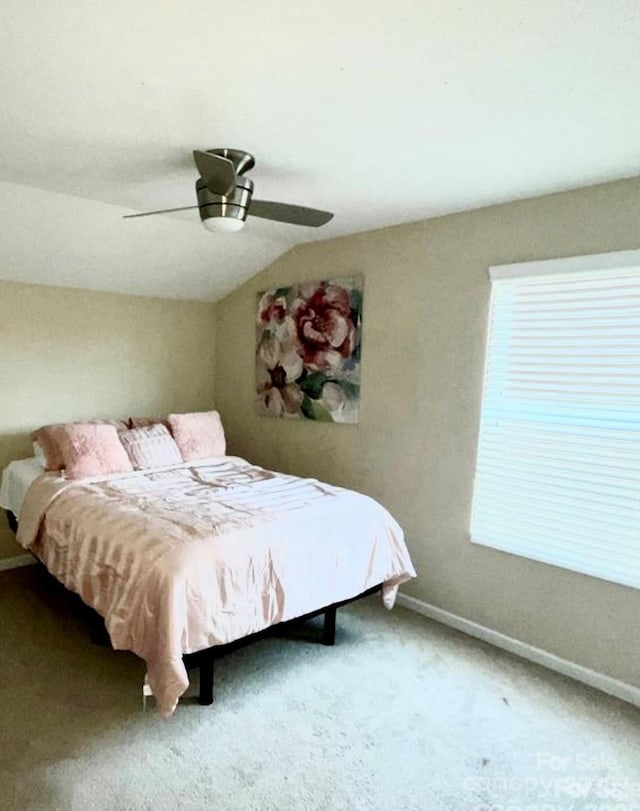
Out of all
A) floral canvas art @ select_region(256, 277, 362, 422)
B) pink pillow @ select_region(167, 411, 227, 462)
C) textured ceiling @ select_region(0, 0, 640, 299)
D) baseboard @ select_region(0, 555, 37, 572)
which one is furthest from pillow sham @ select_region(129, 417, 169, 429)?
textured ceiling @ select_region(0, 0, 640, 299)

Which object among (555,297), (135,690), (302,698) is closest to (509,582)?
(302,698)

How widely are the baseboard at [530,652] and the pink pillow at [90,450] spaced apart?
1961 mm

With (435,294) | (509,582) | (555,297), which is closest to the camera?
(555,297)

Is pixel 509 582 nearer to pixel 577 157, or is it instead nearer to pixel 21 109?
pixel 577 157

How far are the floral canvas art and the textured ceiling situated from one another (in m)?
0.73

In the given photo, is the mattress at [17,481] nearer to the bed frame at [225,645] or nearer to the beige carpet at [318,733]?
the beige carpet at [318,733]

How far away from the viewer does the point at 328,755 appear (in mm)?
1888

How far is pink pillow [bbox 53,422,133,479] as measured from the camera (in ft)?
9.83

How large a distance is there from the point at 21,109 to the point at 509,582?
2.99m

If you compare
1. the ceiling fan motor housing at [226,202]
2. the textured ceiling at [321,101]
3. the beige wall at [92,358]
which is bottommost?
the beige wall at [92,358]

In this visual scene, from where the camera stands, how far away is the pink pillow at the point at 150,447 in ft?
10.8

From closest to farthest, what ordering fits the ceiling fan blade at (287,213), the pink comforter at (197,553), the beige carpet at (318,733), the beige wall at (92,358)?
the beige carpet at (318,733) → the pink comforter at (197,553) → the ceiling fan blade at (287,213) → the beige wall at (92,358)

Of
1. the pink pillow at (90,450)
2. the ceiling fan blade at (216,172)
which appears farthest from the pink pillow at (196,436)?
the ceiling fan blade at (216,172)

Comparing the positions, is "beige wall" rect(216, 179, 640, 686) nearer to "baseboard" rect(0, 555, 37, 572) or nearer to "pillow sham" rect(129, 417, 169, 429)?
"pillow sham" rect(129, 417, 169, 429)
